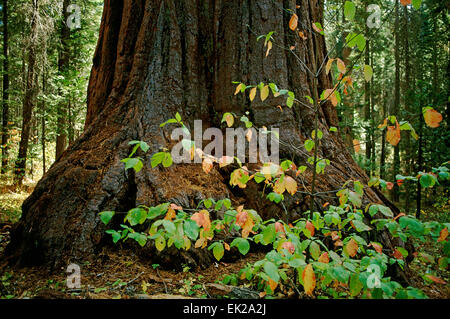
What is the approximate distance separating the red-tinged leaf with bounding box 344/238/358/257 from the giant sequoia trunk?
1.28 metres

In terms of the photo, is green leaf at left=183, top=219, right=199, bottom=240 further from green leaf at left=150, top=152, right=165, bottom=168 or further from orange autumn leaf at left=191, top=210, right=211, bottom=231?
green leaf at left=150, top=152, right=165, bottom=168

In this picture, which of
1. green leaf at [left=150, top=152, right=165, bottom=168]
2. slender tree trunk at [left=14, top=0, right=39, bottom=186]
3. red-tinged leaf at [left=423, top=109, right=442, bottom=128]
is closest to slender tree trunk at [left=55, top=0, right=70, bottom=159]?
slender tree trunk at [left=14, top=0, right=39, bottom=186]

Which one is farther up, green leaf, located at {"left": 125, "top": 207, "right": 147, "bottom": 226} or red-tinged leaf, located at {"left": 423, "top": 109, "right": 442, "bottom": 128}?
red-tinged leaf, located at {"left": 423, "top": 109, "right": 442, "bottom": 128}

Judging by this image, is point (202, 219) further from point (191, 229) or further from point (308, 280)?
point (308, 280)

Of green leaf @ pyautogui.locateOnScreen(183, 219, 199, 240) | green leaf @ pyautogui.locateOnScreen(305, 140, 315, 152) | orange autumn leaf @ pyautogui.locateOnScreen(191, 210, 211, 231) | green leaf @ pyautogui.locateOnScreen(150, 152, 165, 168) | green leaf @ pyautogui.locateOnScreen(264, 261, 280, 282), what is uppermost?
green leaf @ pyautogui.locateOnScreen(305, 140, 315, 152)

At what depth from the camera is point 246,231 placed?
178 cm

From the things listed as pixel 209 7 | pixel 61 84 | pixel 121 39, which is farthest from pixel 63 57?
pixel 209 7

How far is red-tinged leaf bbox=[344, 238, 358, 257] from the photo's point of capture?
1.83m

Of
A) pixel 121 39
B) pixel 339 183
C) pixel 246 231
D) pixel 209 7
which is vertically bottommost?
pixel 246 231

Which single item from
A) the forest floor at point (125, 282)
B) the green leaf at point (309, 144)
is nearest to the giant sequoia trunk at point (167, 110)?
the forest floor at point (125, 282)

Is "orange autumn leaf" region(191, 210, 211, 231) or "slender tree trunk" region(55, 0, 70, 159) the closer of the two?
"orange autumn leaf" region(191, 210, 211, 231)

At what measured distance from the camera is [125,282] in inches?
96.1
